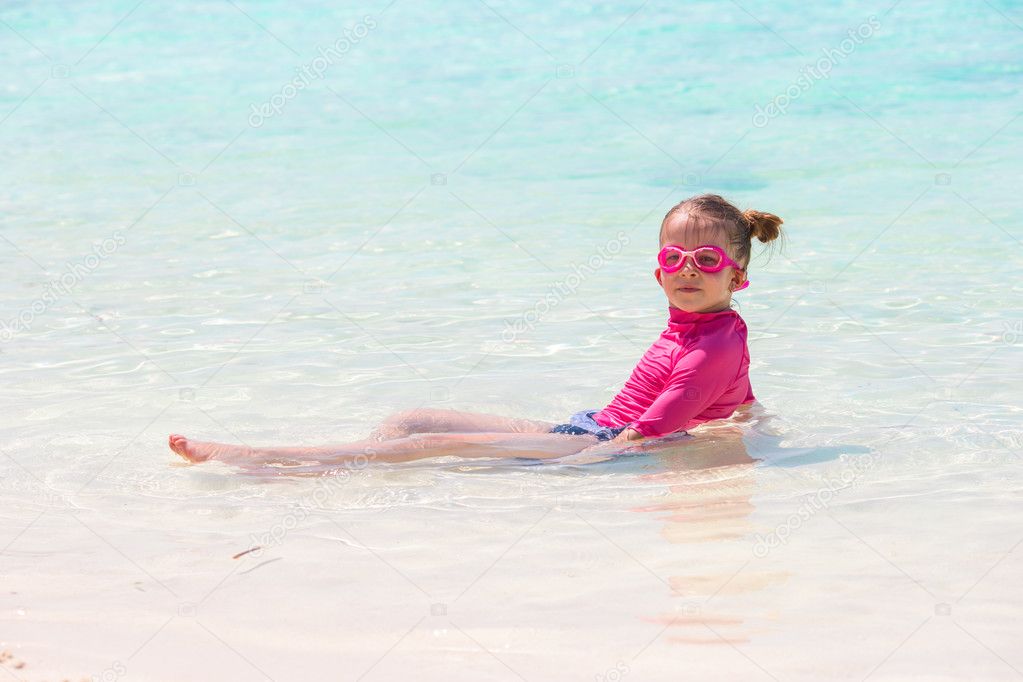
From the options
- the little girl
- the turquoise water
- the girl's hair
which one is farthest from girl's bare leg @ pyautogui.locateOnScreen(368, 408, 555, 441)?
the girl's hair

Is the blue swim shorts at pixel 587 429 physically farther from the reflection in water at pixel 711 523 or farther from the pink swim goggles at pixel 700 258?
the pink swim goggles at pixel 700 258

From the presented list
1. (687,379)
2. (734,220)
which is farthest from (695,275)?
(687,379)

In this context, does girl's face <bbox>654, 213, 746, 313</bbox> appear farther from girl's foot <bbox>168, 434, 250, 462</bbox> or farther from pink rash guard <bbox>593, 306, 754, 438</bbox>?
girl's foot <bbox>168, 434, 250, 462</bbox>

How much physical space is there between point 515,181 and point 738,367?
639 centimetres

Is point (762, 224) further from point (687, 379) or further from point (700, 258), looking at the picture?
point (687, 379)

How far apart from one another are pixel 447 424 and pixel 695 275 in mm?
1092

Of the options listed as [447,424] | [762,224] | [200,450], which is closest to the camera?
[200,450]

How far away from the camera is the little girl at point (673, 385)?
4035mm

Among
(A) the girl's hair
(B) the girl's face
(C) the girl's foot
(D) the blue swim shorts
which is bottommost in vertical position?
→ (C) the girl's foot

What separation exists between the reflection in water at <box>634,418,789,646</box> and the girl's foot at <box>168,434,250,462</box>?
4.70 feet

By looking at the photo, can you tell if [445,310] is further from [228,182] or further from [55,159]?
[55,159]

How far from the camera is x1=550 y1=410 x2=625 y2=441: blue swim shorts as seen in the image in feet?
14.0

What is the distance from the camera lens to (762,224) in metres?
4.23

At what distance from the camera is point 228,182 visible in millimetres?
10383
